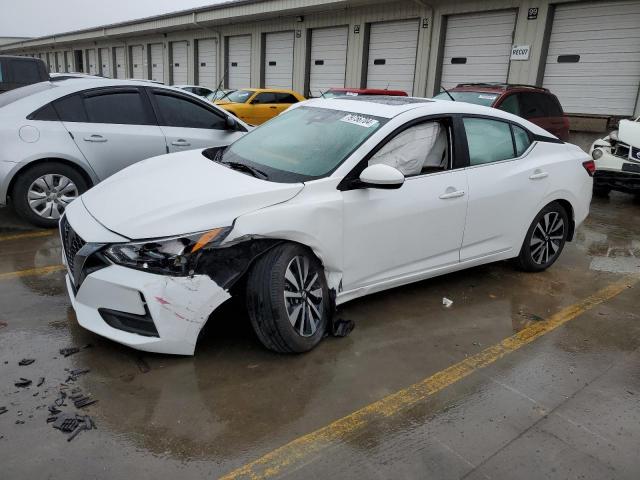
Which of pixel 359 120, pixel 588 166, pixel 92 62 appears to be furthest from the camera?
pixel 92 62

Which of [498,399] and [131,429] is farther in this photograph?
[498,399]

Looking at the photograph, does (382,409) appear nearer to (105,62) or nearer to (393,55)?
(393,55)

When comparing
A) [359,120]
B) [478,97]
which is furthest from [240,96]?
[359,120]

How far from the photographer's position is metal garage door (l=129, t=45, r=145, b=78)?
3241 cm

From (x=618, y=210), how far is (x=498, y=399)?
665cm

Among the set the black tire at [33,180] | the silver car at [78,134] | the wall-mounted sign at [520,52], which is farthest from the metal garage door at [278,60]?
the black tire at [33,180]

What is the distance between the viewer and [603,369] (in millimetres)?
3400

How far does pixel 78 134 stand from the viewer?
559 cm

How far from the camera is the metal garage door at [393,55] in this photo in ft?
55.5

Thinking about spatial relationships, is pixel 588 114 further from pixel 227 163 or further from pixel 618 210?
pixel 227 163

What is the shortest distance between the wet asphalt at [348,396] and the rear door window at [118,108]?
2.19 meters

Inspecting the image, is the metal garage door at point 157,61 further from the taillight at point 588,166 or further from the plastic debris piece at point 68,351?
the plastic debris piece at point 68,351

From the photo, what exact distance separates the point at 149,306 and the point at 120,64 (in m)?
36.8

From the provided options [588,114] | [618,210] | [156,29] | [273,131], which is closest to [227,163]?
[273,131]
